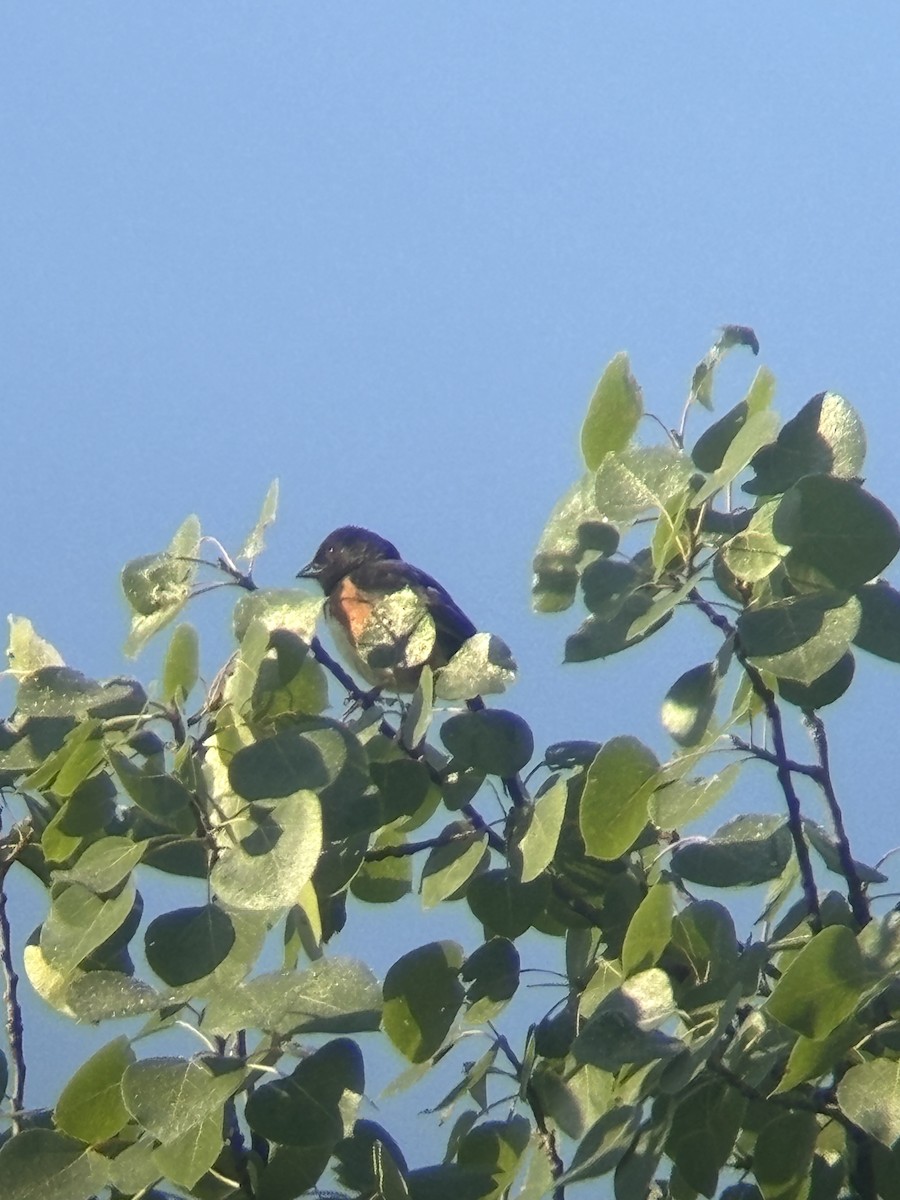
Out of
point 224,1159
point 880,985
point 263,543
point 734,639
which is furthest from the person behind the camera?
point 263,543

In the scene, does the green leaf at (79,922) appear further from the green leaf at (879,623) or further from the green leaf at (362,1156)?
the green leaf at (879,623)

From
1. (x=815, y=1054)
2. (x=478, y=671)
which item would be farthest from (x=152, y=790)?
(x=815, y=1054)

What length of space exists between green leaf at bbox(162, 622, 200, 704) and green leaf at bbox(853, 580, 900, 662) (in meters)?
0.54

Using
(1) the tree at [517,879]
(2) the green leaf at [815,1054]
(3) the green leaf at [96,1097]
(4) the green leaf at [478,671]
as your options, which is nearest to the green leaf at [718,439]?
(1) the tree at [517,879]

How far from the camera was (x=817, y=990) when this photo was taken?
0.97m

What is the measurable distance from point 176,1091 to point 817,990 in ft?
1.52

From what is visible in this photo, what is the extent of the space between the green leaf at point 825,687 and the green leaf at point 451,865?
30cm

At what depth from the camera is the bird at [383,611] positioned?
4.22ft

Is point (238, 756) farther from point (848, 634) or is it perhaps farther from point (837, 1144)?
point (837, 1144)

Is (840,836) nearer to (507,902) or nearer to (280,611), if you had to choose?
(507,902)

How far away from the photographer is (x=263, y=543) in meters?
1.31

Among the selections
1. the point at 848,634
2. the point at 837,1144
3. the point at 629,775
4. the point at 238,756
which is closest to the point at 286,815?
the point at 238,756

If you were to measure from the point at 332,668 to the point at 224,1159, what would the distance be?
0.43 meters

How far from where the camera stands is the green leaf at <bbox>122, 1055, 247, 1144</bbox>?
103cm
